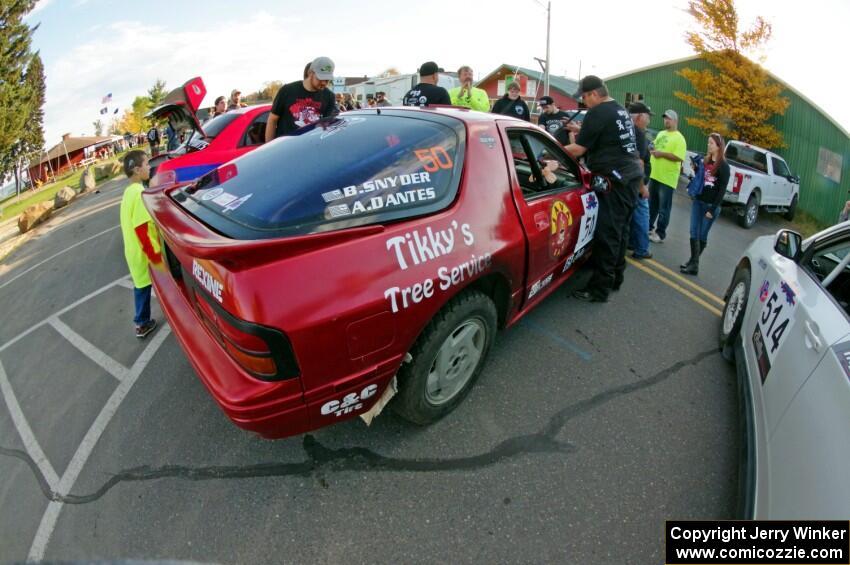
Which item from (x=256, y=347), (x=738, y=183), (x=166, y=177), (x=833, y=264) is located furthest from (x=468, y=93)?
(x=256, y=347)

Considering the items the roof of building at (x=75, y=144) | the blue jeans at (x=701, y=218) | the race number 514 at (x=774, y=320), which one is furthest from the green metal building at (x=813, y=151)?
the roof of building at (x=75, y=144)

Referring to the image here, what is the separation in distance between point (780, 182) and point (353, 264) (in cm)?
1187

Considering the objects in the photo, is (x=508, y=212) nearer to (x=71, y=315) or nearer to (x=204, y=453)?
(x=204, y=453)

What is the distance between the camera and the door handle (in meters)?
1.85

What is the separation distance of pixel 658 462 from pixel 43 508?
128 inches

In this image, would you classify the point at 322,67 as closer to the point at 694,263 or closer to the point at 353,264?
the point at 353,264

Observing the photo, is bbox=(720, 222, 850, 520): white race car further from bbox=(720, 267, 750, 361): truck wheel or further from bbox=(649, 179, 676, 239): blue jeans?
bbox=(649, 179, 676, 239): blue jeans

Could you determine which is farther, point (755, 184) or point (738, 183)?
point (755, 184)

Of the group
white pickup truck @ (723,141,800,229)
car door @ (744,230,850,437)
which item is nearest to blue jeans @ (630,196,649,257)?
car door @ (744,230,850,437)

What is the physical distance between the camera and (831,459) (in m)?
1.46

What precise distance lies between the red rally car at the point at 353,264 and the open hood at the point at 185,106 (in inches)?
179

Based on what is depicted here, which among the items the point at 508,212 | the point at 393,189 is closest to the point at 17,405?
the point at 393,189

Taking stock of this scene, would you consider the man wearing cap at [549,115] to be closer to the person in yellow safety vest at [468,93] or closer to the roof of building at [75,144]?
the person in yellow safety vest at [468,93]

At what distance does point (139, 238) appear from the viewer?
3.30 metres
